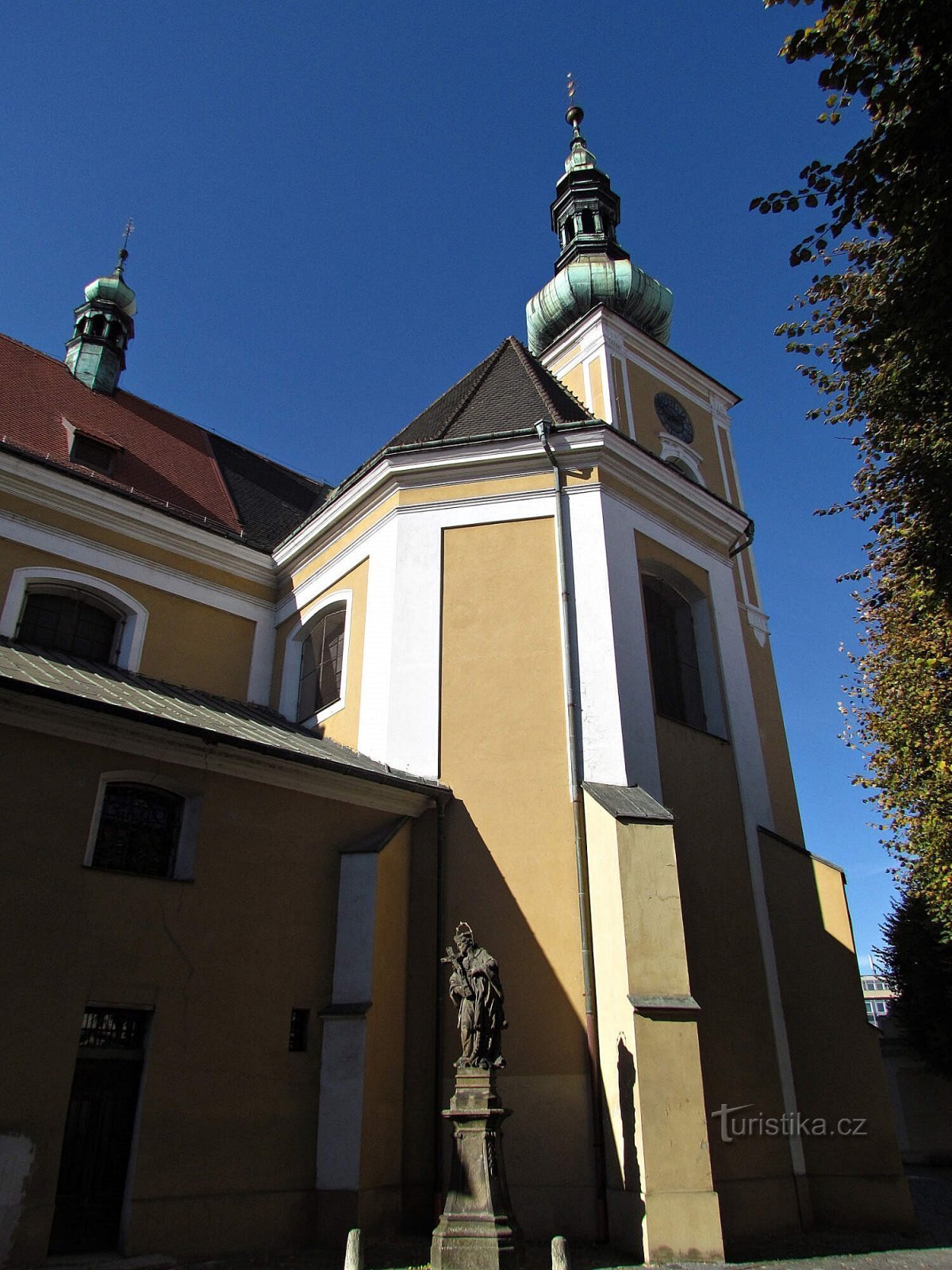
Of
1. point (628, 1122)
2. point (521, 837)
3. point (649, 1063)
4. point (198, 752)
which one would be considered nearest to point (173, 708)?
point (198, 752)

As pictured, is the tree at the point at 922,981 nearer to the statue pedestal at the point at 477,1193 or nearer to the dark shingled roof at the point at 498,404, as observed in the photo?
the dark shingled roof at the point at 498,404

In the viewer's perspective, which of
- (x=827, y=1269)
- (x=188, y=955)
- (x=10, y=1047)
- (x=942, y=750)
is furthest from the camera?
(x=942, y=750)

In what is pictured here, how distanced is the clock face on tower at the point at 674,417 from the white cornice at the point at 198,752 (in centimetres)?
1089

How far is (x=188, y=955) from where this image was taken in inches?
286

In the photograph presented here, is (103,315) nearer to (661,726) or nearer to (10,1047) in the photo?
(661,726)

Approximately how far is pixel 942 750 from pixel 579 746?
205 inches

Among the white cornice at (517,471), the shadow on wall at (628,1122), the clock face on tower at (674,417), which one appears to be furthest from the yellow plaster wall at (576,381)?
the shadow on wall at (628,1122)

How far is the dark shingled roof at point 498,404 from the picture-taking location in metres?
11.6

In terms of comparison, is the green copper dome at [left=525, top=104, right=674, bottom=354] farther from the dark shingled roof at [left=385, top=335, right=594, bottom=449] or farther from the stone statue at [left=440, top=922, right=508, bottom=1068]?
the stone statue at [left=440, top=922, right=508, bottom=1068]

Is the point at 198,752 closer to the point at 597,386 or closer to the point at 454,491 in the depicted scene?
the point at 454,491

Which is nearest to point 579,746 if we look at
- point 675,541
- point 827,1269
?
point 675,541

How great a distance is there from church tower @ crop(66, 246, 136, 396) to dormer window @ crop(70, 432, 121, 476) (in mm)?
2928

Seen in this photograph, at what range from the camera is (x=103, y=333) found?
1762 cm

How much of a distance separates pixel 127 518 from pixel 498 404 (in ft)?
16.6
